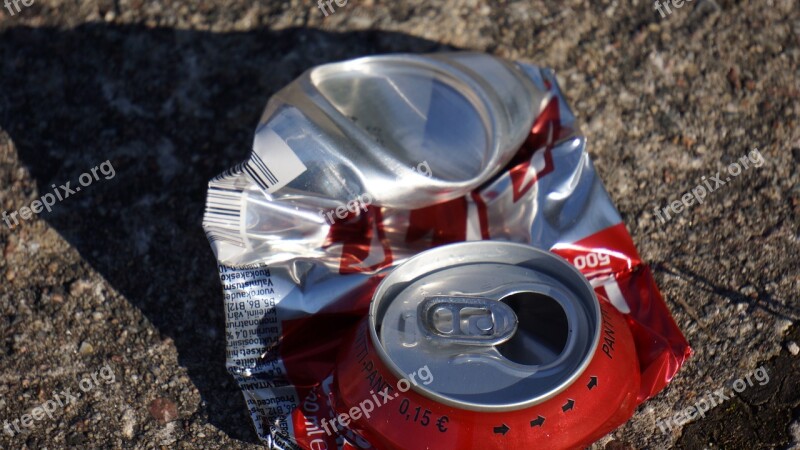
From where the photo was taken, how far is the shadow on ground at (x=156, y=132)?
5.22 ft

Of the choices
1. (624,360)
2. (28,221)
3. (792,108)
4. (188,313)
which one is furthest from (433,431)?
(792,108)

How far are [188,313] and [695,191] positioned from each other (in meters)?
1.03

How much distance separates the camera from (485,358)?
1107mm

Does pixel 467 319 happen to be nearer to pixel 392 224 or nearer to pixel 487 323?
pixel 487 323

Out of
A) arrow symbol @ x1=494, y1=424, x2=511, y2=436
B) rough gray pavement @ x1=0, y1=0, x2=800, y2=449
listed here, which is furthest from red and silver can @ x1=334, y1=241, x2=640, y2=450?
rough gray pavement @ x1=0, y1=0, x2=800, y2=449

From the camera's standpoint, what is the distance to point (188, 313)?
1.58m

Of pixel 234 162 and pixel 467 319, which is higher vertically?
pixel 467 319

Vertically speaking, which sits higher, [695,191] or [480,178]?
[480,178]

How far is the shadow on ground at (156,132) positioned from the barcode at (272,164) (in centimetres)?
27

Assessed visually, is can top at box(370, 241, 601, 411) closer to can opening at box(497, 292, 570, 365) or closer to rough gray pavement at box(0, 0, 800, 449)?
can opening at box(497, 292, 570, 365)

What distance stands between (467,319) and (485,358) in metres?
0.07

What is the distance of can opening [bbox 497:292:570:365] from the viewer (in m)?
1.21

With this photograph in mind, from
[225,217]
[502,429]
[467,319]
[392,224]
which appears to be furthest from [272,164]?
[502,429]

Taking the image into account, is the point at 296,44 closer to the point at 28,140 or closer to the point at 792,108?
the point at 28,140
